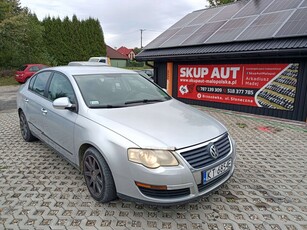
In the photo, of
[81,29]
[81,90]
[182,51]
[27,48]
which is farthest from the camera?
[81,29]

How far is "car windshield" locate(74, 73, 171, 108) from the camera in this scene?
3.13m

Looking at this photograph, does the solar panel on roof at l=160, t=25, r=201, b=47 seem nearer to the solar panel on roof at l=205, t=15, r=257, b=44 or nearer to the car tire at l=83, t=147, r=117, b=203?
the solar panel on roof at l=205, t=15, r=257, b=44

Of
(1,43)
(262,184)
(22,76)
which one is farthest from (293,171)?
(1,43)

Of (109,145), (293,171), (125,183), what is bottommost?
(293,171)

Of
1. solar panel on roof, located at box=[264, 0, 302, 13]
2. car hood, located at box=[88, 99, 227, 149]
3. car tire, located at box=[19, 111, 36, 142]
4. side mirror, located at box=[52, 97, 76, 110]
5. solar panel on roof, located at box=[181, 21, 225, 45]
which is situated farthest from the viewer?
solar panel on roof, located at box=[181, 21, 225, 45]

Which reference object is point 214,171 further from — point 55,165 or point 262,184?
point 55,165

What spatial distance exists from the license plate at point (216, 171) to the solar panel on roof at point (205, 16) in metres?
8.47

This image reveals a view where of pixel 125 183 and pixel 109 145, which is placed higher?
pixel 109 145

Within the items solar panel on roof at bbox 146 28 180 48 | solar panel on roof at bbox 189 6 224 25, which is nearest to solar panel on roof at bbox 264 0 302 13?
solar panel on roof at bbox 189 6 224 25

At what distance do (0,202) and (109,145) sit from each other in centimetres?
165

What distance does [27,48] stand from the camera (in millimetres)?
22375

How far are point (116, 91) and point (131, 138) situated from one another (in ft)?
4.02

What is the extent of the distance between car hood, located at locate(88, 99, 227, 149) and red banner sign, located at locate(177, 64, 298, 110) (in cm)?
478

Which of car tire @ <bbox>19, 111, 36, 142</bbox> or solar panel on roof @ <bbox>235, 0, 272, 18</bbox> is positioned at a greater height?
solar panel on roof @ <bbox>235, 0, 272, 18</bbox>
